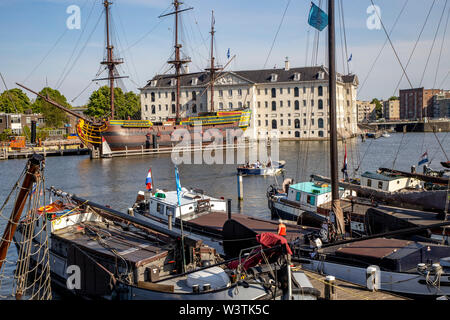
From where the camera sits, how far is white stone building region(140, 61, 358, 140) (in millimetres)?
101375

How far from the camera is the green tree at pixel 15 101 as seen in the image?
113694mm

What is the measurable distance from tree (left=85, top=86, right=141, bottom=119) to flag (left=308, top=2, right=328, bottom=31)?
97394 mm

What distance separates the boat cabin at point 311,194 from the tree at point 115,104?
91.5 metres

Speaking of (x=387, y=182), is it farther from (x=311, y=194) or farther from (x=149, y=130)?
(x=149, y=130)

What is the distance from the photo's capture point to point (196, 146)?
8756 cm

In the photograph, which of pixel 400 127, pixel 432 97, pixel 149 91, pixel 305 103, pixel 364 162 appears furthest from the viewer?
pixel 432 97

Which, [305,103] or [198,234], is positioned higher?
[305,103]

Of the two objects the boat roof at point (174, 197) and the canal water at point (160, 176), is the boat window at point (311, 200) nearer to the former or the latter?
the boat roof at point (174, 197)

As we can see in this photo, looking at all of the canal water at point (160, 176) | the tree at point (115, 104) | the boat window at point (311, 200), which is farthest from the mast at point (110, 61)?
the boat window at point (311, 200)

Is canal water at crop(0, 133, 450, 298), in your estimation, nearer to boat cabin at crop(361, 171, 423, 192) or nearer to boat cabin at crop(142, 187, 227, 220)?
boat cabin at crop(361, 171, 423, 192)

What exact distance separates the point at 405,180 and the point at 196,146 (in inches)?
2419

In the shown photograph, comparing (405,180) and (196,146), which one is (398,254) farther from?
(196,146)

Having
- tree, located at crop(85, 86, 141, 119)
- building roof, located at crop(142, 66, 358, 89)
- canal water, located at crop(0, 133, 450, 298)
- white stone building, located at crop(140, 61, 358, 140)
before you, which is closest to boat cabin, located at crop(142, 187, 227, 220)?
canal water, located at crop(0, 133, 450, 298)
